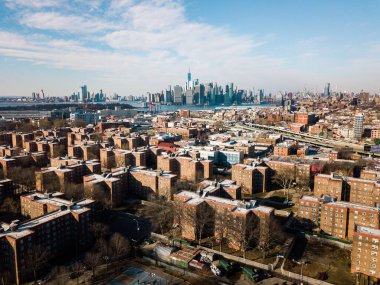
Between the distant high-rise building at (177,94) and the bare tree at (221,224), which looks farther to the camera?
the distant high-rise building at (177,94)

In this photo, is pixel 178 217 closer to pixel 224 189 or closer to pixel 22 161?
pixel 224 189

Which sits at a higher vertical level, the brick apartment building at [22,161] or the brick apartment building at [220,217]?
the brick apartment building at [22,161]

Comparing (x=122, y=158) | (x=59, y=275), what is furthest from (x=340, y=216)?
(x=122, y=158)

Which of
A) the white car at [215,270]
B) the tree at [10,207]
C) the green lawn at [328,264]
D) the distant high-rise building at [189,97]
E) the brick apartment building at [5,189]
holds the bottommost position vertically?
the green lawn at [328,264]

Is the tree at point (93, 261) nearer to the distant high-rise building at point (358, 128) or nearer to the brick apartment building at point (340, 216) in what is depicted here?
the brick apartment building at point (340, 216)

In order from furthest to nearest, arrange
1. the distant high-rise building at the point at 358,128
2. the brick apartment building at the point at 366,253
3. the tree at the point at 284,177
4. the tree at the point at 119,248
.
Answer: the distant high-rise building at the point at 358,128, the tree at the point at 284,177, the tree at the point at 119,248, the brick apartment building at the point at 366,253

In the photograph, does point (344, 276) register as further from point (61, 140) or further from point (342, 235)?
point (61, 140)

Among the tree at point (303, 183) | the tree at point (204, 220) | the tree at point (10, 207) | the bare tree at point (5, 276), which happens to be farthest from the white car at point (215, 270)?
the tree at point (303, 183)

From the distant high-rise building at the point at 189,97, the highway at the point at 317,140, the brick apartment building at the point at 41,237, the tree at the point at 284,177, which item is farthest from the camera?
the distant high-rise building at the point at 189,97
